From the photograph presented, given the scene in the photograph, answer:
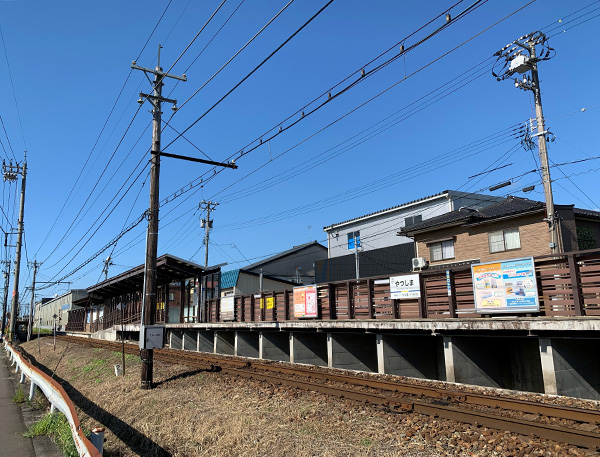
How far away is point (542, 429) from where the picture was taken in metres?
6.05

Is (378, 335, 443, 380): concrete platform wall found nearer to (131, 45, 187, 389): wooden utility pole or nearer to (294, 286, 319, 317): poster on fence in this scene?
(294, 286, 319, 317): poster on fence

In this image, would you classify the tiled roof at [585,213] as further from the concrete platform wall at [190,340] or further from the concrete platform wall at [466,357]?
the concrete platform wall at [190,340]

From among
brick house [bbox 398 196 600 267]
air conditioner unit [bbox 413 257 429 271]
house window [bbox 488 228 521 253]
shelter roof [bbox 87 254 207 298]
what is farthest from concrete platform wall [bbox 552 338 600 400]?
shelter roof [bbox 87 254 207 298]

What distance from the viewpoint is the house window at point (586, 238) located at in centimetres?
2198

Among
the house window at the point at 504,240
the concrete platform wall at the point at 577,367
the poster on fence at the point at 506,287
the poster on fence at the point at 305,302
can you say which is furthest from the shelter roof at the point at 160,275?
the concrete platform wall at the point at 577,367

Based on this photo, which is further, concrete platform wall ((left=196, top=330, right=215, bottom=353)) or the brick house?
concrete platform wall ((left=196, top=330, right=215, bottom=353))

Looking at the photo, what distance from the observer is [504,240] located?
22625mm

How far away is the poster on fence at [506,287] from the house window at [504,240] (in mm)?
12438

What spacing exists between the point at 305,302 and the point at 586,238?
15.5 metres

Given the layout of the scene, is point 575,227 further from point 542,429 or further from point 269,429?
point 269,429

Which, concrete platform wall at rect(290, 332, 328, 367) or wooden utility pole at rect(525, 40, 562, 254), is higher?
wooden utility pole at rect(525, 40, 562, 254)

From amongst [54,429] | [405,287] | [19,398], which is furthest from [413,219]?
[54,429]

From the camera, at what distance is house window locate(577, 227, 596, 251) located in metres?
22.0

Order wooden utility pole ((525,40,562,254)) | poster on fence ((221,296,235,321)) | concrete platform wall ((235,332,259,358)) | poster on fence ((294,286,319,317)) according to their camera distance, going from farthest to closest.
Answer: poster on fence ((221,296,235,321)) → concrete platform wall ((235,332,259,358)) → wooden utility pole ((525,40,562,254)) → poster on fence ((294,286,319,317))
